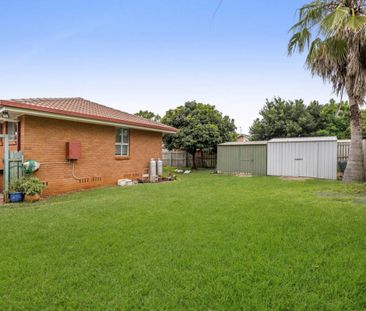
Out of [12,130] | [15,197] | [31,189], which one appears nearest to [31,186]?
[31,189]

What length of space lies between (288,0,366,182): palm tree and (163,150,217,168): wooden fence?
32.6ft

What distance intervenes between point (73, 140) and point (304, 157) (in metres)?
11.0

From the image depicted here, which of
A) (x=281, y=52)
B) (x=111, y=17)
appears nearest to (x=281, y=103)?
(x=281, y=52)

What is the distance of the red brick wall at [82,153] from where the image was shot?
8336 mm

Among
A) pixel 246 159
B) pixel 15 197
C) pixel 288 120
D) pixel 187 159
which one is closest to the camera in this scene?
pixel 15 197

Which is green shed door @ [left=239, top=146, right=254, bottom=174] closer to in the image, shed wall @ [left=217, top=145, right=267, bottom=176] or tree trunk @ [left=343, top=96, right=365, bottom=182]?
shed wall @ [left=217, top=145, right=267, bottom=176]

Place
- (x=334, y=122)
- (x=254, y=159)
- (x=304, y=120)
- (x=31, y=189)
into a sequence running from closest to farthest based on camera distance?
1. (x=31, y=189)
2. (x=254, y=159)
3. (x=304, y=120)
4. (x=334, y=122)

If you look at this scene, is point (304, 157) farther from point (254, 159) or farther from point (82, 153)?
point (82, 153)

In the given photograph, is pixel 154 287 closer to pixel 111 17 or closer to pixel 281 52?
pixel 111 17

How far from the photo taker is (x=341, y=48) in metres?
9.48

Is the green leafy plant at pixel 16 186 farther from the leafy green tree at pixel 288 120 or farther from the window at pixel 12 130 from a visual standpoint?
the leafy green tree at pixel 288 120

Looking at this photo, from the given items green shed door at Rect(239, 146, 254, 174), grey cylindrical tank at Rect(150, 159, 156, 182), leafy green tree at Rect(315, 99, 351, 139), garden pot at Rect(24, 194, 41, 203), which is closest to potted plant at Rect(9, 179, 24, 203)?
garden pot at Rect(24, 194, 41, 203)

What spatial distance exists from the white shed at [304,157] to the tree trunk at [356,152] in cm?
160

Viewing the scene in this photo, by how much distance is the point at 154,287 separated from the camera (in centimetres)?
254
